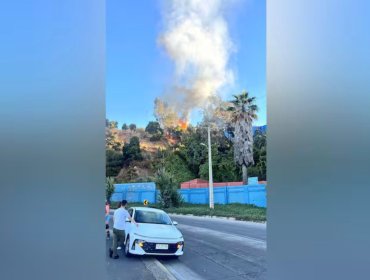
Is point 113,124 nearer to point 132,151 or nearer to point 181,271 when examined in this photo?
point 132,151

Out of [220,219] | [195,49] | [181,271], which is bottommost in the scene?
[181,271]

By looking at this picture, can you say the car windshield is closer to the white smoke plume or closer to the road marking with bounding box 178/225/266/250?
the road marking with bounding box 178/225/266/250

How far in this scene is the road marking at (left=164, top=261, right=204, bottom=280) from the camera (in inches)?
78.4

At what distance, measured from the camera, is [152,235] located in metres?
2.18

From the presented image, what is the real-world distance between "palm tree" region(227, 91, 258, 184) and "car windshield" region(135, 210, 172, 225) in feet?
1.81

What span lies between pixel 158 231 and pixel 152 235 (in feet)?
0.14

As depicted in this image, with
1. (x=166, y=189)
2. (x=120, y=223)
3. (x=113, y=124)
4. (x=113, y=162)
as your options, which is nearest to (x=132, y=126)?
(x=113, y=124)

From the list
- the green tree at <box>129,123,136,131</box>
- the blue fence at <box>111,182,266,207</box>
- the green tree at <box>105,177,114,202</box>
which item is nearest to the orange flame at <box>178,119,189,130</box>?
the green tree at <box>129,123,136,131</box>

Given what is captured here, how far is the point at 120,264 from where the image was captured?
195cm

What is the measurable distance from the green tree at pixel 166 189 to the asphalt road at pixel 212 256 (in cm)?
9
